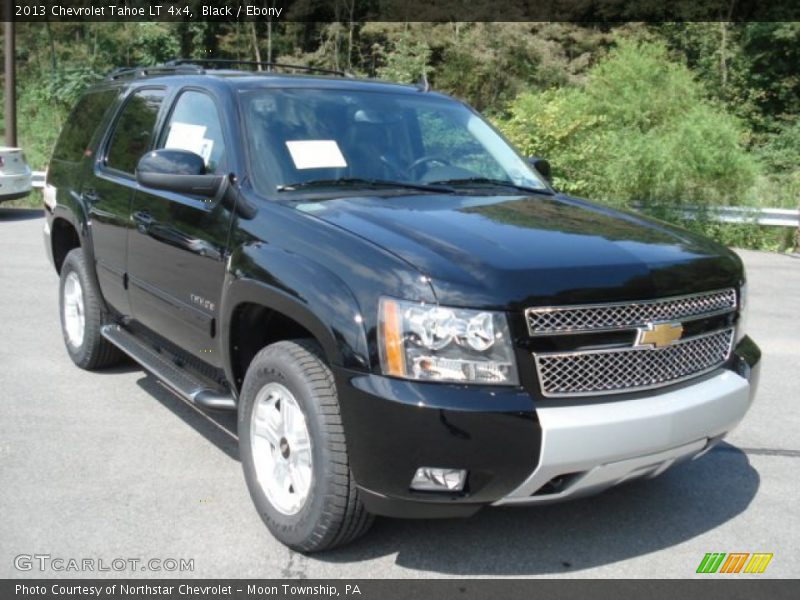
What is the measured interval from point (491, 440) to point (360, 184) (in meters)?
1.59

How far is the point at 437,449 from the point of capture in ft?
9.31

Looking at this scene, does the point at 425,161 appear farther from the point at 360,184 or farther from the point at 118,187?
the point at 118,187

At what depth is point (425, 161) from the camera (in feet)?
14.1

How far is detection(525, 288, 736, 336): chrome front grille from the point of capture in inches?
115

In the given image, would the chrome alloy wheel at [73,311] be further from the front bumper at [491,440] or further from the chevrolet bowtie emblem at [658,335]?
the chevrolet bowtie emblem at [658,335]

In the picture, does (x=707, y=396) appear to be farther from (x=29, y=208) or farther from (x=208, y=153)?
(x=29, y=208)

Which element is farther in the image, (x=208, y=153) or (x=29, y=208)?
(x=29, y=208)

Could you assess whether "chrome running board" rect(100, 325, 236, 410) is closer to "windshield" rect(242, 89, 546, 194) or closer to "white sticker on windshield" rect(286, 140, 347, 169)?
"windshield" rect(242, 89, 546, 194)

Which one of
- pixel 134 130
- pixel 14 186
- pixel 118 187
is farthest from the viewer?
pixel 14 186

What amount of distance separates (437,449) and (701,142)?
11.8 meters

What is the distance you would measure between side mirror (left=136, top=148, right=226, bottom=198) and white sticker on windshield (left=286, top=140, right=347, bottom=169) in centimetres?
36

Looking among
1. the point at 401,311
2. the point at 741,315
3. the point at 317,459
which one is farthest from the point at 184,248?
the point at 741,315

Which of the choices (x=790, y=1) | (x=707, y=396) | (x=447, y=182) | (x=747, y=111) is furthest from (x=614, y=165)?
(x=790, y=1)

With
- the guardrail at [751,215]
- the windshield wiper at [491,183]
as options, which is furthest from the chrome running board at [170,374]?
the guardrail at [751,215]
